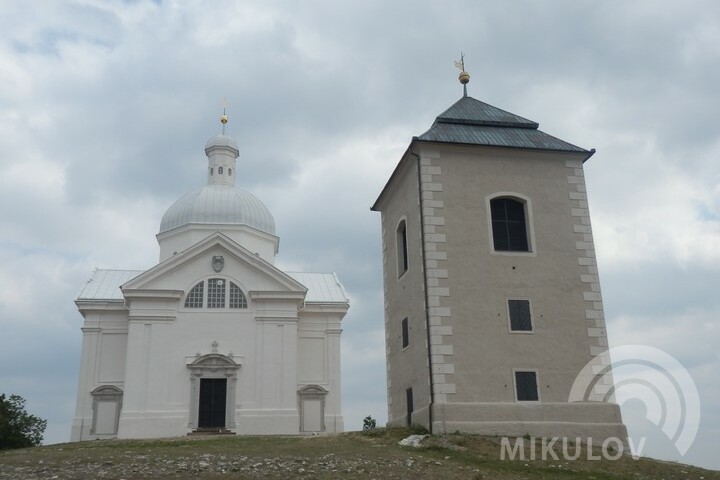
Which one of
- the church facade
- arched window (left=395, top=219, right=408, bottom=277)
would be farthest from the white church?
arched window (left=395, top=219, right=408, bottom=277)

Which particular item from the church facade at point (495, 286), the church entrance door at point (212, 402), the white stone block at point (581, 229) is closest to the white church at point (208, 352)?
the church entrance door at point (212, 402)

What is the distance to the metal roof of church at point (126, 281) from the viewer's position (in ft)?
128

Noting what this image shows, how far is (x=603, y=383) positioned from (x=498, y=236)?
498 cm

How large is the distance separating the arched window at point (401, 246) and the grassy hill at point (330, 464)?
6002 mm

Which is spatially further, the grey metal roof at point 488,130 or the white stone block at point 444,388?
the grey metal roof at point 488,130

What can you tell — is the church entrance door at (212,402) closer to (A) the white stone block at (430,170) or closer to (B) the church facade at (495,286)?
(B) the church facade at (495,286)

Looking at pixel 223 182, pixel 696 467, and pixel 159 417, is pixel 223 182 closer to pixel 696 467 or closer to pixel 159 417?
pixel 159 417

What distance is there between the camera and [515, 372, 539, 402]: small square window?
1945 cm

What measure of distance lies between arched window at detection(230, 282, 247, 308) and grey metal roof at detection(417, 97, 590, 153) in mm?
16219

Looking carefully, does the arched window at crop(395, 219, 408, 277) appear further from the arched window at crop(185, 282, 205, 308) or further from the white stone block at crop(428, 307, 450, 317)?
the arched window at crop(185, 282, 205, 308)

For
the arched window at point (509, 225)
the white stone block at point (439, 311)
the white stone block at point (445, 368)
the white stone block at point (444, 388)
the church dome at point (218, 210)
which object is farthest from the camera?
the church dome at point (218, 210)

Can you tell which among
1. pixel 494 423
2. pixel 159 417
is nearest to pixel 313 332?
pixel 159 417

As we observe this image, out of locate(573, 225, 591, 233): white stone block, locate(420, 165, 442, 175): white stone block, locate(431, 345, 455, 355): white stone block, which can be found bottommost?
locate(431, 345, 455, 355): white stone block
